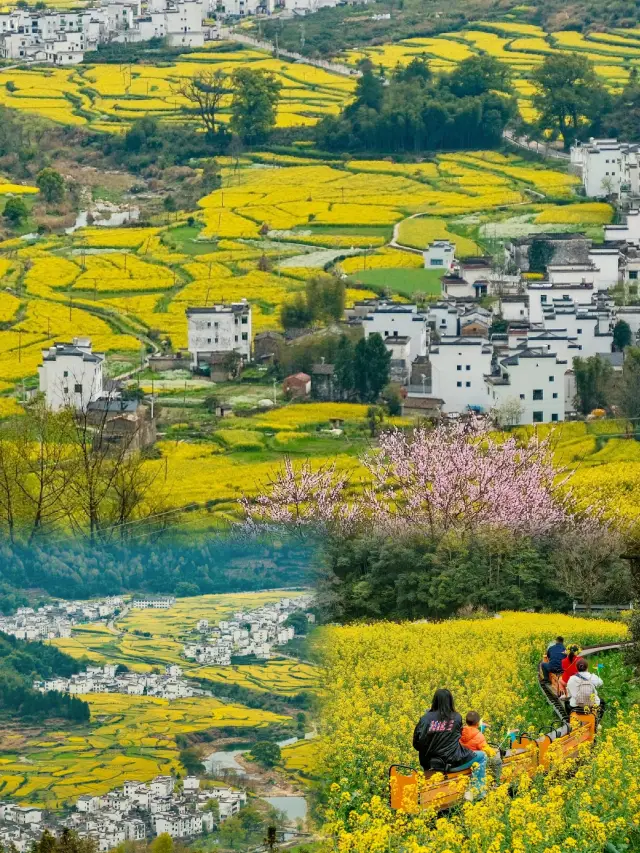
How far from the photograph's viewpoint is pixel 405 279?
55000 mm

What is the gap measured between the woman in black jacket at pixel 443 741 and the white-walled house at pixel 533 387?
2981 cm

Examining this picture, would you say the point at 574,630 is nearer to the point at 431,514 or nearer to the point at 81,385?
the point at 431,514

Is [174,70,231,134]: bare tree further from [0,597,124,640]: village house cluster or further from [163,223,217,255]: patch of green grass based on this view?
[0,597,124,640]: village house cluster

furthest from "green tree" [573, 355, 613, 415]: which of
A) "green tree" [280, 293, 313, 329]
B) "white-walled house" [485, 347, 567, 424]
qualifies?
"green tree" [280, 293, 313, 329]

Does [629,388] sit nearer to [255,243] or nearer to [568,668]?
[255,243]

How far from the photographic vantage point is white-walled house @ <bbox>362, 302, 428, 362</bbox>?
4619 cm

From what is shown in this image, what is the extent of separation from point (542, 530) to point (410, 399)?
16.2 m

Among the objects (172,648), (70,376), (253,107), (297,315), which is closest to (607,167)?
(253,107)

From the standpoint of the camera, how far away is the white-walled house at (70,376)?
4194 centimetres

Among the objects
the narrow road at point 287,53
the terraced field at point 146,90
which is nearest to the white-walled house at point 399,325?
the terraced field at point 146,90

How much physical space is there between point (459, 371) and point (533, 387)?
2.04 m

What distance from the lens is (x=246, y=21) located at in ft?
320

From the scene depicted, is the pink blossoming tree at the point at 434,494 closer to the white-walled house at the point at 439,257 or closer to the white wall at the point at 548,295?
the white wall at the point at 548,295

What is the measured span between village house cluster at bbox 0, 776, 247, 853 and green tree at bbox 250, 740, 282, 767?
0.39 m
